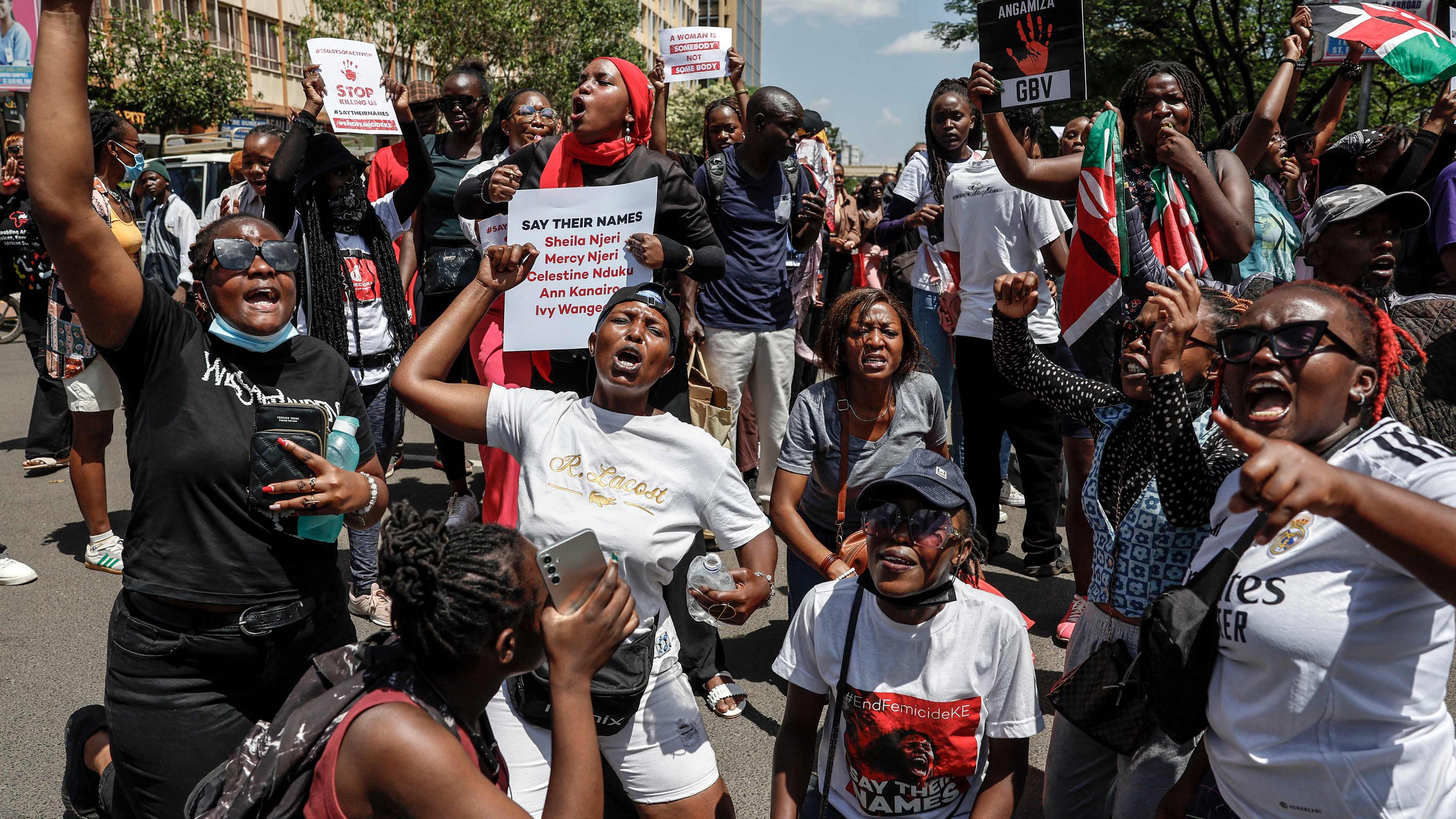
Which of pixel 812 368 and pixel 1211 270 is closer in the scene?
pixel 1211 270

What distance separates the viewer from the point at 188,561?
2.73 meters

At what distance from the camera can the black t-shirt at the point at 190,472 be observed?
2.71 m

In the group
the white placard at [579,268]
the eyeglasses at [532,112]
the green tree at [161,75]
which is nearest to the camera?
the white placard at [579,268]

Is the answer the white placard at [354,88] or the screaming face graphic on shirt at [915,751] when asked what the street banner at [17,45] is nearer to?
the white placard at [354,88]

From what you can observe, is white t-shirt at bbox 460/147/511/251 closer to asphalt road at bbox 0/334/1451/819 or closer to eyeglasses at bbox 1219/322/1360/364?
asphalt road at bbox 0/334/1451/819

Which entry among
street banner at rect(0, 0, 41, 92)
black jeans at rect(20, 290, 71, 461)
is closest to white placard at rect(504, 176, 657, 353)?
black jeans at rect(20, 290, 71, 461)

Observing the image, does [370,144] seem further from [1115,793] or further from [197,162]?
[1115,793]

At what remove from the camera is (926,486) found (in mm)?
2725

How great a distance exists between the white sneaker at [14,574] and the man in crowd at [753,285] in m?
3.61

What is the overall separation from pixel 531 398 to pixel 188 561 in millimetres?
1017

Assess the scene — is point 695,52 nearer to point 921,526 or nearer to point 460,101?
point 460,101

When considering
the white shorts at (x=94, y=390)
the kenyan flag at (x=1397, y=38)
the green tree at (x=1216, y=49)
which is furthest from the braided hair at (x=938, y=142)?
the green tree at (x=1216, y=49)

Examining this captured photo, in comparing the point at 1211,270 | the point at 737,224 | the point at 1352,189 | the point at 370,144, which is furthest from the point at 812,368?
the point at 370,144

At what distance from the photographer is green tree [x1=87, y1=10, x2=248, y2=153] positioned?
79.2ft
